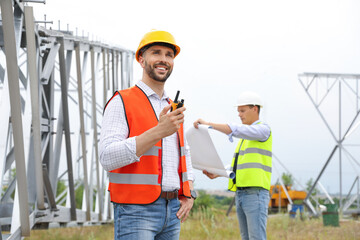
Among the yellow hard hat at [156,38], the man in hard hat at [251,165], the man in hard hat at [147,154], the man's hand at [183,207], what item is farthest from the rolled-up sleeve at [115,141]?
the man in hard hat at [251,165]

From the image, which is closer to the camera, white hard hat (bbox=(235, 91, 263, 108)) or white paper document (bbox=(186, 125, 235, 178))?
white paper document (bbox=(186, 125, 235, 178))

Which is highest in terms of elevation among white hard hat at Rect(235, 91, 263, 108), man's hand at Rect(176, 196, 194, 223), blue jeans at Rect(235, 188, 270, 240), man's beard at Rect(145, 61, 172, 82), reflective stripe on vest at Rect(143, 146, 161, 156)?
man's beard at Rect(145, 61, 172, 82)

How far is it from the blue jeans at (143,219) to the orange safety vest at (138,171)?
42 millimetres

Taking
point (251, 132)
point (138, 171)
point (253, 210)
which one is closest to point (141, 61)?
point (138, 171)

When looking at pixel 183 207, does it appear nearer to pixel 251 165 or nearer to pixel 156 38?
pixel 156 38

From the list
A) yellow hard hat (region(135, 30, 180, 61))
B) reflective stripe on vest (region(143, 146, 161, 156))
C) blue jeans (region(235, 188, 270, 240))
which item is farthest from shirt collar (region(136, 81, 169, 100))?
blue jeans (region(235, 188, 270, 240))

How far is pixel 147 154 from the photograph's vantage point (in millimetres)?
2752

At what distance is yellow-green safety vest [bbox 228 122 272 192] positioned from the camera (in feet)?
16.9

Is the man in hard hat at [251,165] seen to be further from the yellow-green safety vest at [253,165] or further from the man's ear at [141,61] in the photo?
the man's ear at [141,61]

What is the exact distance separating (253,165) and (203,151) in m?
0.80

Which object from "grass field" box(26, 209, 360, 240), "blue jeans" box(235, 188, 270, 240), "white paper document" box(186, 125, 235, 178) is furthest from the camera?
"grass field" box(26, 209, 360, 240)

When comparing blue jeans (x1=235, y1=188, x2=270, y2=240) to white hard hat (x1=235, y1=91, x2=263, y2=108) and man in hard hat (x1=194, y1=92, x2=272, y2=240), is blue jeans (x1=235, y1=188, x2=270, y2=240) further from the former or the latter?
white hard hat (x1=235, y1=91, x2=263, y2=108)

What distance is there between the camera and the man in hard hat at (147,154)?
257 centimetres

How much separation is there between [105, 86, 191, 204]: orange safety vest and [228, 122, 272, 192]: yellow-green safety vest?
8.28ft
